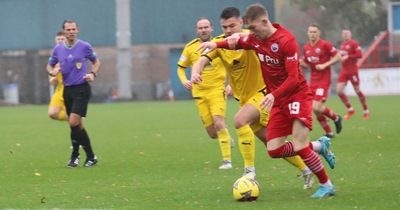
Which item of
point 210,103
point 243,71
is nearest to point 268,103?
point 243,71

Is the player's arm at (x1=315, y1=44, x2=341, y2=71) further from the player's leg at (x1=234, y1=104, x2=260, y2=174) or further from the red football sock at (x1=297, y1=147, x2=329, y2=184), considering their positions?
the red football sock at (x1=297, y1=147, x2=329, y2=184)

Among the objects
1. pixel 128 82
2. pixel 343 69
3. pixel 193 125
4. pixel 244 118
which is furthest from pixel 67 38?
pixel 128 82

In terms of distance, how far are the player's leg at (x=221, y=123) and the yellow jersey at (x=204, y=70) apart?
0.17m

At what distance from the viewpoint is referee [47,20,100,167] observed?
46.6ft

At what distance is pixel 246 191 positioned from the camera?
392 inches

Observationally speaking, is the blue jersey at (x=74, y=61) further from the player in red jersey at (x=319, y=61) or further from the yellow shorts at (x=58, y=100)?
the player in red jersey at (x=319, y=61)

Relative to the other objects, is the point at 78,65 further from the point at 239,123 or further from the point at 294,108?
the point at 294,108

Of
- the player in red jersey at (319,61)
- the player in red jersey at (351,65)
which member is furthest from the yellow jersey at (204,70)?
the player in red jersey at (351,65)

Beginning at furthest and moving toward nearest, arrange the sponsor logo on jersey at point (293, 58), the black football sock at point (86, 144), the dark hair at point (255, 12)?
the black football sock at point (86, 144)
the dark hair at point (255, 12)
the sponsor logo on jersey at point (293, 58)

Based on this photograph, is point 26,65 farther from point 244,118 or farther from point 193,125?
point 244,118

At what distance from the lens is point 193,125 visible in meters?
24.8

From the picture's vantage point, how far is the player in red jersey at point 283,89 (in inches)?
387

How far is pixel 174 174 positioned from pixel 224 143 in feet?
4.22

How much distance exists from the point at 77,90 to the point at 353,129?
847cm
